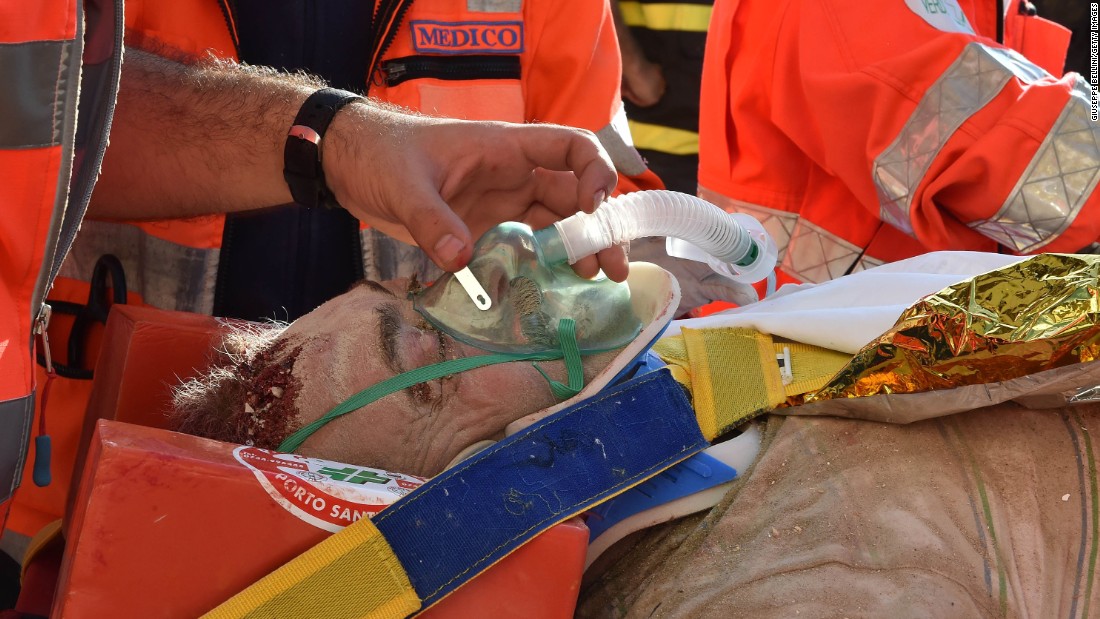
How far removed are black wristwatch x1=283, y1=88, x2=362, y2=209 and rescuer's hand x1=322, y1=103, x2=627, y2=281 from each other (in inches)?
0.9

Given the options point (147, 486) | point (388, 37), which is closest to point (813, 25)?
point (388, 37)

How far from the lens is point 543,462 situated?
1469 mm

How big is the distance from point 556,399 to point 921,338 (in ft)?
1.98

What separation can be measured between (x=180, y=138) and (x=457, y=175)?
0.79m

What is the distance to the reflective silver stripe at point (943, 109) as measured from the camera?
2.38 metres

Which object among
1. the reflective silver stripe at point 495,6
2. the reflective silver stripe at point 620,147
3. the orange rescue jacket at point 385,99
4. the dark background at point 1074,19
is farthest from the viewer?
the dark background at point 1074,19

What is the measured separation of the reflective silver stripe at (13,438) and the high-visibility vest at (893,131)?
2.01 metres

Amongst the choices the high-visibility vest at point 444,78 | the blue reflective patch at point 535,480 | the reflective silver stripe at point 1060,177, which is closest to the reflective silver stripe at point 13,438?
the blue reflective patch at point 535,480

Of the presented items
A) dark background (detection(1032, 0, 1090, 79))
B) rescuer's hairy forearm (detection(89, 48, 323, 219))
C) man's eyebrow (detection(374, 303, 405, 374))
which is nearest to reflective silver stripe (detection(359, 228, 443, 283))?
rescuer's hairy forearm (detection(89, 48, 323, 219))

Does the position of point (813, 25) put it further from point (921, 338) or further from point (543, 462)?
point (543, 462)

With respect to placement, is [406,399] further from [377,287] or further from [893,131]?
[893,131]

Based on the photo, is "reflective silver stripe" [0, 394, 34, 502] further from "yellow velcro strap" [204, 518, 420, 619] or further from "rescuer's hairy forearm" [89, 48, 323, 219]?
"rescuer's hairy forearm" [89, 48, 323, 219]

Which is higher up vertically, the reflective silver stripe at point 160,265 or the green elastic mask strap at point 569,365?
the green elastic mask strap at point 569,365

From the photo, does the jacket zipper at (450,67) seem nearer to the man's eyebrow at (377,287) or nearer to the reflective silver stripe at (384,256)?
the reflective silver stripe at (384,256)
